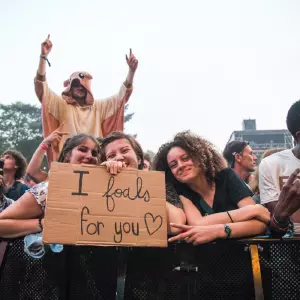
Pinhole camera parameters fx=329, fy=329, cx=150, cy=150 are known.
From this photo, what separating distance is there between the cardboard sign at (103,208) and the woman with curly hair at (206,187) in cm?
34

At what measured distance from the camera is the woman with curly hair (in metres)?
1.58

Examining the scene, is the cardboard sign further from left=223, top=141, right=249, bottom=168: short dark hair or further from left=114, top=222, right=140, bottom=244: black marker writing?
left=223, top=141, right=249, bottom=168: short dark hair

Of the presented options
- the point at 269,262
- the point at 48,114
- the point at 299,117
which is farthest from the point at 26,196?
the point at 48,114

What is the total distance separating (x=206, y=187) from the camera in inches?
78.3

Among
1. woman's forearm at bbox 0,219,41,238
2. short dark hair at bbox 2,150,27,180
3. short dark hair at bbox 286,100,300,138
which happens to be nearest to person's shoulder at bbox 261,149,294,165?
short dark hair at bbox 286,100,300,138

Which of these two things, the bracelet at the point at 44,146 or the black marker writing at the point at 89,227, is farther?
the bracelet at the point at 44,146

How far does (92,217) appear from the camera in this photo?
132cm

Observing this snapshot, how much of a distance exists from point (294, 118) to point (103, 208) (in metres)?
1.68

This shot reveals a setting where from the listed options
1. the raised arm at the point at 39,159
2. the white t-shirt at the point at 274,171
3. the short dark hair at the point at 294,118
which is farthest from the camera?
the raised arm at the point at 39,159

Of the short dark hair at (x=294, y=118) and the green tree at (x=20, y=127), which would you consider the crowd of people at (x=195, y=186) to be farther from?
the green tree at (x=20, y=127)

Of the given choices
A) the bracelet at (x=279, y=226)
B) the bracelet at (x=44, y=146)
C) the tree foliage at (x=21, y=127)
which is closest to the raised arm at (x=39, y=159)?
the bracelet at (x=44, y=146)

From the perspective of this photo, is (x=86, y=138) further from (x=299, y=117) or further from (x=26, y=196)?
(x=299, y=117)

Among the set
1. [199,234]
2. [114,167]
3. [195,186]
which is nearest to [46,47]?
[195,186]

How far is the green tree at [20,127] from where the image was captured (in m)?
36.0
